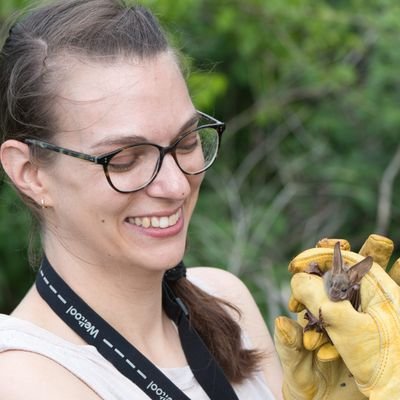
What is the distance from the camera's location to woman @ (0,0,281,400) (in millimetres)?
1612

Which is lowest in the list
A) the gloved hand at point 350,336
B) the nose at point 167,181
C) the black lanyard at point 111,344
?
the black lanyard at point 111,344

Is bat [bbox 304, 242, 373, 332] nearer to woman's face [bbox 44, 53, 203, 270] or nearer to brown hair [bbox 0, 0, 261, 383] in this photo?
woman's face [bbox 44, 53, 203, 270]

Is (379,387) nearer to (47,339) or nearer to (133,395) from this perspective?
(133,395)

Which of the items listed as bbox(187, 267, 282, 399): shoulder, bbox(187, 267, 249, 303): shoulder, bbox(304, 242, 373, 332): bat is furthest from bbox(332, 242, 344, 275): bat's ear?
bbox(187, 267, 249, 303): shoulder

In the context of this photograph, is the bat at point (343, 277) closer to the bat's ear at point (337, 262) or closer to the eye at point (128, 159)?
the bat's ear at point (337, 262)

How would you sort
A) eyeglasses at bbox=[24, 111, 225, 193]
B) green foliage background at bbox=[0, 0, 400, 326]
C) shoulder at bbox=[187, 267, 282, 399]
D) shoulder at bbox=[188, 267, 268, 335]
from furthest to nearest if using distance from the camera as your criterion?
green foliage background at bbox=[0, 0, 400, 326], shoulder at bbox=[188, 267, 268, 335], shoulder at bbox=[187, 267, 282, 399], eyeglasses at bbox=[24, 111, 225, 193]

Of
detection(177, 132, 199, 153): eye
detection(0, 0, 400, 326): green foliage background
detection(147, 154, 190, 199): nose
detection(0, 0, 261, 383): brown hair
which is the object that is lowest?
detection(0, 0, 400, 326): green foliage background

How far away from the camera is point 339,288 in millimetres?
1535

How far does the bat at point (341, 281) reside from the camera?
1532 millimetres

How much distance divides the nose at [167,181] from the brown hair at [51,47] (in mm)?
A: 220

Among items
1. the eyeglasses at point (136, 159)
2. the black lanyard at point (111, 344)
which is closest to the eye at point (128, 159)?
the eyeglasses at point (136, 159)

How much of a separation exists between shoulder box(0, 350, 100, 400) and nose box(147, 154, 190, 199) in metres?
0.38

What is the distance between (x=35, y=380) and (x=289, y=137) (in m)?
3.45

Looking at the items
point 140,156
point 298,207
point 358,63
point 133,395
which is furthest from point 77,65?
point 358,63
